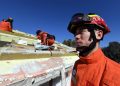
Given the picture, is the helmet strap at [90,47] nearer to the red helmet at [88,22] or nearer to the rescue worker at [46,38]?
the red helmet at [88,22]

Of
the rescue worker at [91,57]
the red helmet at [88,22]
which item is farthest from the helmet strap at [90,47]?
the red helmet at [88,22]

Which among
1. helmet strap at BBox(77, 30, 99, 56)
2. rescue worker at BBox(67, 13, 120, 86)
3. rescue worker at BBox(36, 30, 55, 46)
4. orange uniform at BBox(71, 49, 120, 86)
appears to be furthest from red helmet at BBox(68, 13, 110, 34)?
rescue worker at BBox(36, 30, 55, 46)

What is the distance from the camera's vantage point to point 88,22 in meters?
3.02

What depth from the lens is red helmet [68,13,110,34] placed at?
119 inches

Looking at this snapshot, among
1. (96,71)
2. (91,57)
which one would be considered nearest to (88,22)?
(91,57)

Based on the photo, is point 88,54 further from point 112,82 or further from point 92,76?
point 112,82

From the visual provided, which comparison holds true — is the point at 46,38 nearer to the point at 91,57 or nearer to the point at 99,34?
the point at 99,34

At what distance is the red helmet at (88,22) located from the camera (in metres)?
3.03

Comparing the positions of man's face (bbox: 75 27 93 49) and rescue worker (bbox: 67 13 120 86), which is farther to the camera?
man's face (bbox: 75 27 93 49)

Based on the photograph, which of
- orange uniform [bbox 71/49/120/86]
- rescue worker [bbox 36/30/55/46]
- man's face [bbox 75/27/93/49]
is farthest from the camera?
rescue worker [bbox 36/30/55/46]

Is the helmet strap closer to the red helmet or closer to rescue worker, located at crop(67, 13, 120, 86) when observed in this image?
rescue worker, located at crop(67, 13, 120, 86)

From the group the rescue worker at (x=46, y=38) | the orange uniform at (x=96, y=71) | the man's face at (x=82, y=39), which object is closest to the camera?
the orange uniform at (x=96, y=71)

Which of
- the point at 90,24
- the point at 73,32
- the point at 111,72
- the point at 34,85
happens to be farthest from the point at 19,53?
the point at 111,72

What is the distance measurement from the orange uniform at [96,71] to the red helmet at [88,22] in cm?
28
